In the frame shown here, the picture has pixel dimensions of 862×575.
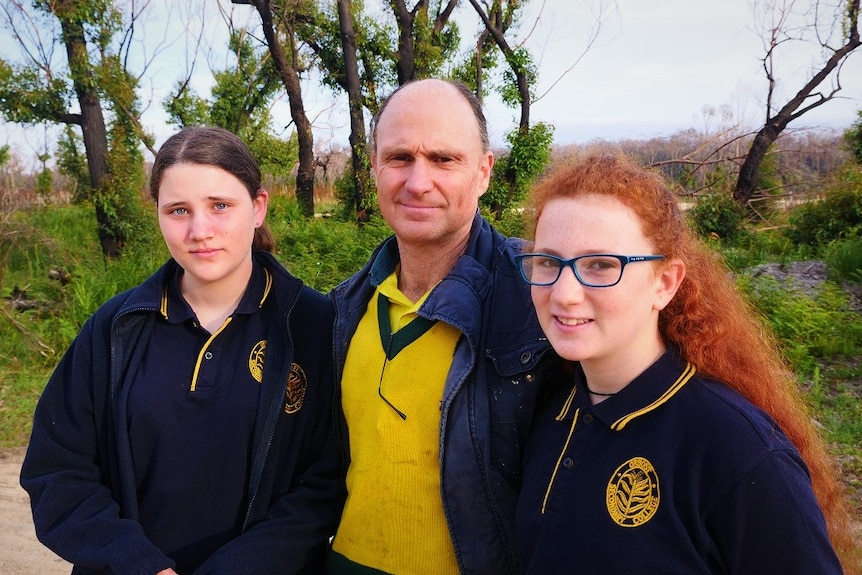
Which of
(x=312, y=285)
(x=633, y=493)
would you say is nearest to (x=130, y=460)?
(x=633, y=493)

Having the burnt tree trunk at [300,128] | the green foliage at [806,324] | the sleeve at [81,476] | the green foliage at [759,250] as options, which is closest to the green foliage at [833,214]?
the green foliage at [759,250]

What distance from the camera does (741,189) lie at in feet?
50.0

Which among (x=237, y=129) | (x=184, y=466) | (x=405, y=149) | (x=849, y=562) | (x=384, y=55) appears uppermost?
(x=384, y=55)

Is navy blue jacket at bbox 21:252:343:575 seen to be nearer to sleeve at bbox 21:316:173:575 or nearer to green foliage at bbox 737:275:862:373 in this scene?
sleeve at bbox 21:316:173:575

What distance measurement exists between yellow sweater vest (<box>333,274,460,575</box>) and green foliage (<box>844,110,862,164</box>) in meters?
16.2

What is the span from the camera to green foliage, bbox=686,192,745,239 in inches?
559

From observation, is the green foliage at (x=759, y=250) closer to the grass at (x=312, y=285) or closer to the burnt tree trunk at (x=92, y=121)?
the grass at (x=312, y=285)

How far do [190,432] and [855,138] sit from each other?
1757 cm

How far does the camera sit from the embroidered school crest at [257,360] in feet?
7.09

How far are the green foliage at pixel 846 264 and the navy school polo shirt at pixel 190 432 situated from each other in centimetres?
899

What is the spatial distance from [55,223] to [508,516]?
14.0 metres

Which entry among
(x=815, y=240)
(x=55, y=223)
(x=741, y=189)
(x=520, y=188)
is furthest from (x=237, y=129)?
(x=815, y=240)

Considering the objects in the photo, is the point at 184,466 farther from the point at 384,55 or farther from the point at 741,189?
the point at 384,55

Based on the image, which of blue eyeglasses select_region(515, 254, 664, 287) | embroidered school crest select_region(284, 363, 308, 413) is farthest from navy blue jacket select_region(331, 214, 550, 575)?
embroidered school crest select_region(284, 363, 308, 413)
